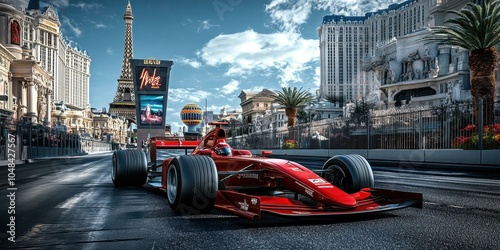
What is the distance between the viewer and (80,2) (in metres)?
27.3

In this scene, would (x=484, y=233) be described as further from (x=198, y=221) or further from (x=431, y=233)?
(x=198, y=221)

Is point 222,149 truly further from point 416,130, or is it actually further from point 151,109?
point 151,109

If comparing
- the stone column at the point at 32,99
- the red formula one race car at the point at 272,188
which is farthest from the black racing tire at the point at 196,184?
the stone column at the point at 32,99

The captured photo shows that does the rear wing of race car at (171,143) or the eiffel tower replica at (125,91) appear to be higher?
the eiffel tower replica at (125,91)

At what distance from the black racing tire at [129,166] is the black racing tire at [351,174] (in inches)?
Answer: 176

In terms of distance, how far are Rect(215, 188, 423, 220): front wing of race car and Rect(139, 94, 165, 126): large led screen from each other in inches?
2274

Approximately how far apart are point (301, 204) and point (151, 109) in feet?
195

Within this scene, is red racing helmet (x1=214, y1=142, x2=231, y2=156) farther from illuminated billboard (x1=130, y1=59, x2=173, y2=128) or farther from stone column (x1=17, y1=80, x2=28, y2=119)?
stone column (x1=17, y1=80, x2=28, y2=119)

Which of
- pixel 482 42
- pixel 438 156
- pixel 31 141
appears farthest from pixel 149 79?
pixel 438 156

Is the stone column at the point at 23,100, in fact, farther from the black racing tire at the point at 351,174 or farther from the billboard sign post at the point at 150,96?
the black racing tire at the point at 351,174

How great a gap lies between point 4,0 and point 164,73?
28.9m

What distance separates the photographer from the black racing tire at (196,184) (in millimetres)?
5410

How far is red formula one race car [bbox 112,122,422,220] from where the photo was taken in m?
4.93

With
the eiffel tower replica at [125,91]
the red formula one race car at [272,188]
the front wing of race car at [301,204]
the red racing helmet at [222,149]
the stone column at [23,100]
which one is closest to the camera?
the front wing of race car at [301,204]
